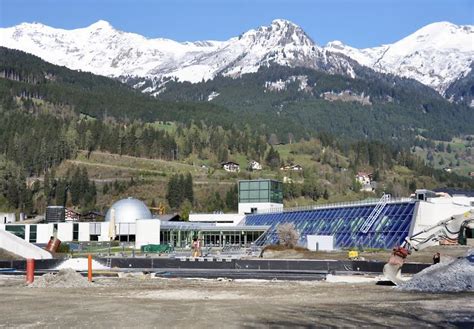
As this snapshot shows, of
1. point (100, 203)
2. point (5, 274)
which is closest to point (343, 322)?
point (5, 274)

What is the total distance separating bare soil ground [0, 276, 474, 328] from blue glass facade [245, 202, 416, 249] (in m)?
43.5

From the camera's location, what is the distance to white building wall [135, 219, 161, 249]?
12081cm

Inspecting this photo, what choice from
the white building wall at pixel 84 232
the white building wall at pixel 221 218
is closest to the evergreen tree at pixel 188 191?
the white building wall at pixel 221 218

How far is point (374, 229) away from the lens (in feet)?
288

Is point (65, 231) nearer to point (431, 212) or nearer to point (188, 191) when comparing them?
point (188, 191)

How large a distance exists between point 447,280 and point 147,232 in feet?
289

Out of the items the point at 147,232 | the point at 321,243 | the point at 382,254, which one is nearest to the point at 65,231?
the point at 147,232

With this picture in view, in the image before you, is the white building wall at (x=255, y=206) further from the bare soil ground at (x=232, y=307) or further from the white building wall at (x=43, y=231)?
the bare soil ground at (x=232, y=307)

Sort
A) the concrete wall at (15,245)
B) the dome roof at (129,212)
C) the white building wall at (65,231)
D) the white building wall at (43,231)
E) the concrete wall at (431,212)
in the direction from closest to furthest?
the concrete wall at (15,245)
the concrete wall at (431,212)
the white building wall at (43,231)
the white building wall at (65,231)
the dome roof at (129,212)

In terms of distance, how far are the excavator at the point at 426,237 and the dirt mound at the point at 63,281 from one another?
16.6 meters

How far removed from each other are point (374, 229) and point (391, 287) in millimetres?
48916

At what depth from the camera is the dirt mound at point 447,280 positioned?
1443 inches

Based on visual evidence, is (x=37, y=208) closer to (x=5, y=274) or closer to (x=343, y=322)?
(x=5, y=274)

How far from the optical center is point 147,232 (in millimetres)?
121688
